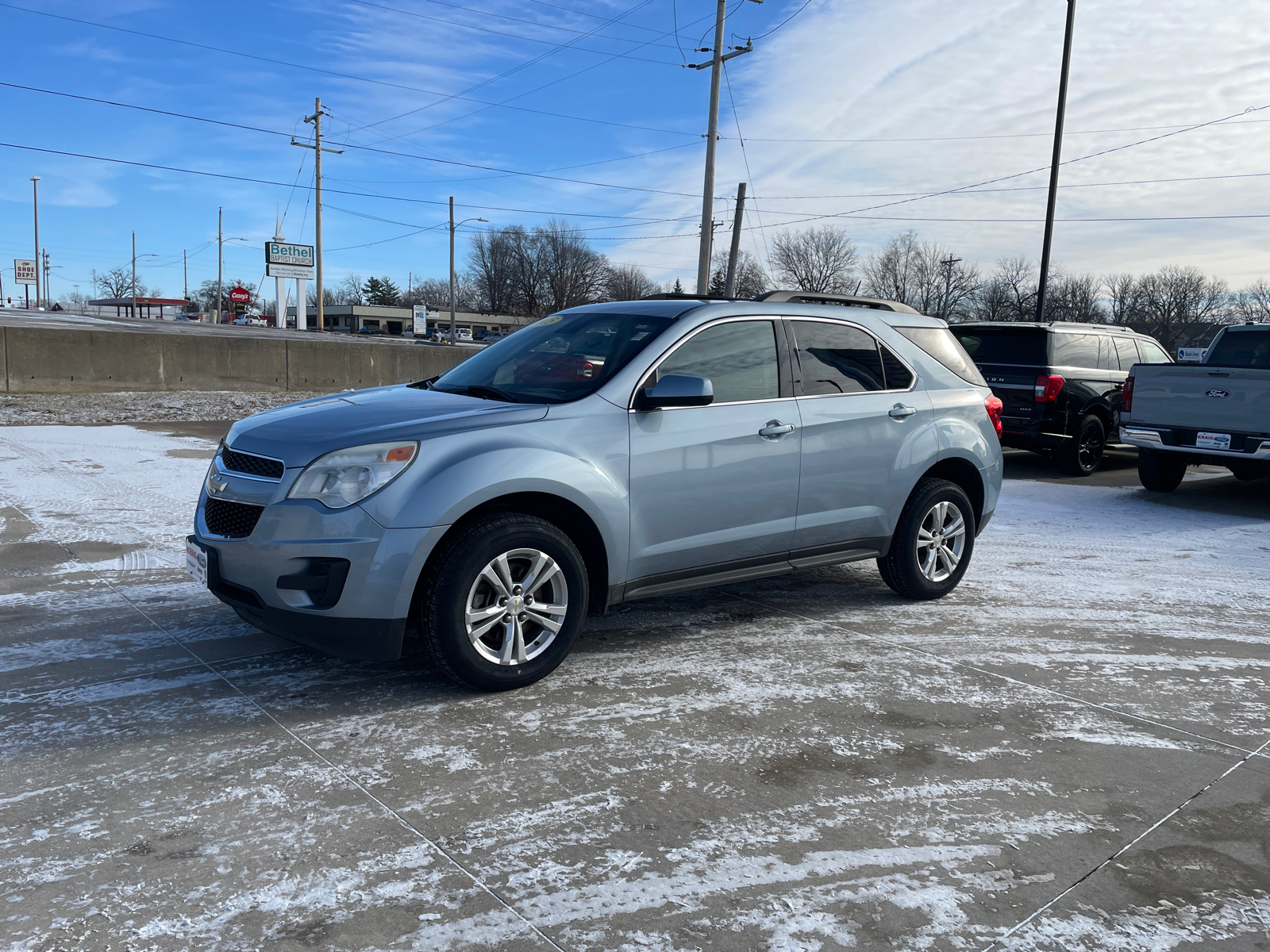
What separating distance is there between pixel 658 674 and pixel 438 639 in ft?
3.64

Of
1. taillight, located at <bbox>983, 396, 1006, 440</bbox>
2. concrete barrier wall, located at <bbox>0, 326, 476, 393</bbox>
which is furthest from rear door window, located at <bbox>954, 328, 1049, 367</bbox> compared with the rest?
concrete barrier wall, located at <bbox>0, 326, 476, 393</bbox>

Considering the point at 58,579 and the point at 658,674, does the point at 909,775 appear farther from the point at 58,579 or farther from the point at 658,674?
the point at 58,579

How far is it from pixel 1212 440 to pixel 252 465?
31.7 feet

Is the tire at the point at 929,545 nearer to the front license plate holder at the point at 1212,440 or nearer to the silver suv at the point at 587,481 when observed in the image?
the silver suv at the point at 587,481

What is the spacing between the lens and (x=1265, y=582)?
671 centimetres

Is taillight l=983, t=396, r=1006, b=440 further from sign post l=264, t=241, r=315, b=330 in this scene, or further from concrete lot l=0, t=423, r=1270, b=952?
sign post l=264, t=241, r=315, b=330

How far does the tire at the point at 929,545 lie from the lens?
566 cm

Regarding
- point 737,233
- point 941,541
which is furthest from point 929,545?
point 737,233

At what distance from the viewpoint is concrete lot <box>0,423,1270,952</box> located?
259 centimetres

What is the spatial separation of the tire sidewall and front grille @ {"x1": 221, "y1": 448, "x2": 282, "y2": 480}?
3500 millimetres

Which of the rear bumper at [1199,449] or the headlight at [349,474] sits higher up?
the headlight at [349,474]

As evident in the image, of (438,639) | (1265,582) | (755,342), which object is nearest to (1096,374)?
(1265,582)

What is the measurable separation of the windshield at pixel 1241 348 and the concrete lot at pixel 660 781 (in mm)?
6489

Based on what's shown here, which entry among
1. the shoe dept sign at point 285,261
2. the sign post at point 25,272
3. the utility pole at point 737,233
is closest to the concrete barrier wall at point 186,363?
the utility pole at point 737,233
